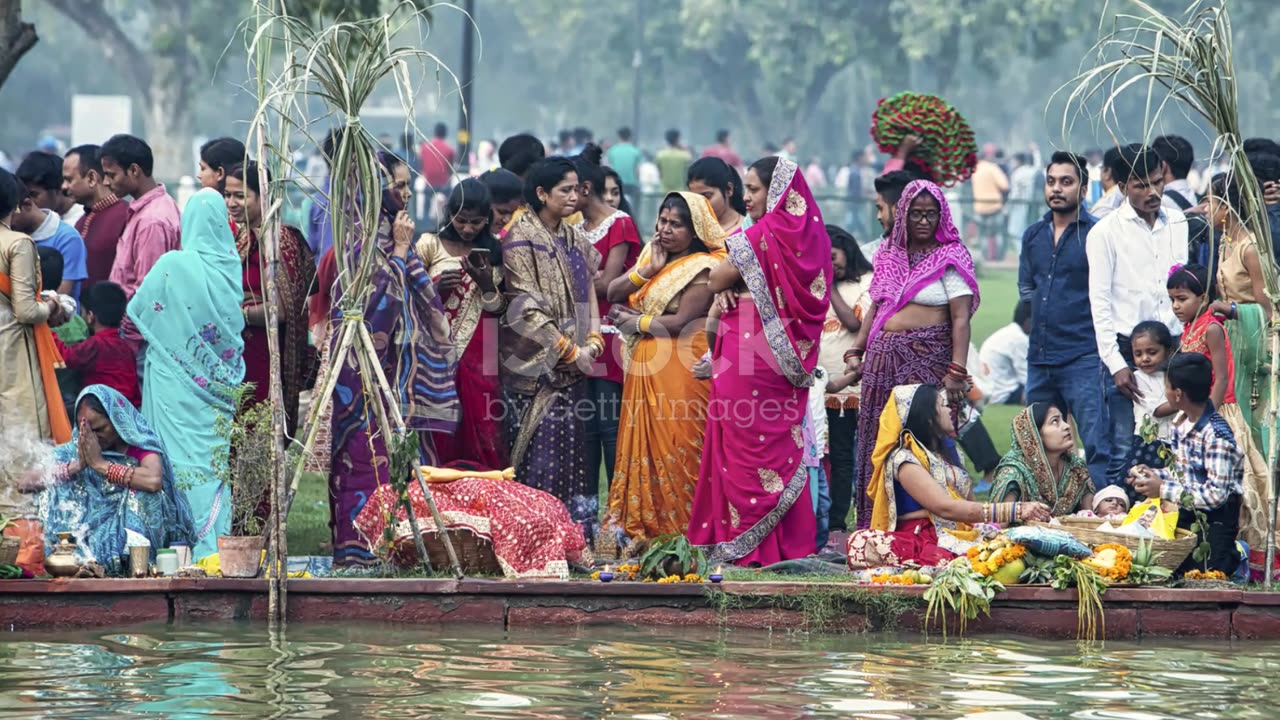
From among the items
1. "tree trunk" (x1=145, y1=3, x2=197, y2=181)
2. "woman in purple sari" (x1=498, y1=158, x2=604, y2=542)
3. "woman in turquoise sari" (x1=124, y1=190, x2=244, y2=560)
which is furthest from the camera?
"tree trunk" (x1=145, y1=3, x2=197, y2=181)

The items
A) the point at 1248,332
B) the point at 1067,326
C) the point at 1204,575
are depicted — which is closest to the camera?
the point at 1204,575

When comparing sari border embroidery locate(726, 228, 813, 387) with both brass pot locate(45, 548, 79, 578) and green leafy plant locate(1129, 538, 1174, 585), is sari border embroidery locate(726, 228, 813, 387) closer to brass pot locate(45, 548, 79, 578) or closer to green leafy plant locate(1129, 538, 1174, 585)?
green leafy plant locate(1129, 538, 1174, 585)

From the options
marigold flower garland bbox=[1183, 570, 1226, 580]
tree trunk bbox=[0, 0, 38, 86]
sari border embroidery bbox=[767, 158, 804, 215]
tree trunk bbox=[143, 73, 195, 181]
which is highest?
tree trunk bbox=[143, 73, 195, 181]

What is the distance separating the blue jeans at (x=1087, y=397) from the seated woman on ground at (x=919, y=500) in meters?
1.56

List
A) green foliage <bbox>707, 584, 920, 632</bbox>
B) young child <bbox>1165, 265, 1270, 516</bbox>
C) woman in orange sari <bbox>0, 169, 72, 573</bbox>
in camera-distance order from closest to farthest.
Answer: green foliage <bbox>707, 584, 920, 632</bbox> → woman in orange sari <bbox>0, 169, 72, 573</bbox> → young child <bbox>1165, 265, 1270, 516</bbox>

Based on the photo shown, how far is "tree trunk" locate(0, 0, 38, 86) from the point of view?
35.0ft

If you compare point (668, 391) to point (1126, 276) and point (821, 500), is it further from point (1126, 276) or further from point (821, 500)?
point (1126, 276)

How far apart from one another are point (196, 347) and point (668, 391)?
2377 mm

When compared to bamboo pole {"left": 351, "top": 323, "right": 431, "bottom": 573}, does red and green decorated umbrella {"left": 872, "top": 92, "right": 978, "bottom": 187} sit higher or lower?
higher

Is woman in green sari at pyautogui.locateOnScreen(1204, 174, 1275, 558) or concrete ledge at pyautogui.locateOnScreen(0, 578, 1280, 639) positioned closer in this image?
concrete ledge at pyautogui.locateOnScreen(0, 578, 1280, 639)

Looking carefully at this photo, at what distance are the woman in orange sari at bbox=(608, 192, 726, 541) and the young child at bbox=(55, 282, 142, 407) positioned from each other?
8.35 ft

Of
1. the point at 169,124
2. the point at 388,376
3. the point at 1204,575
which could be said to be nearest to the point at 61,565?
the point at 388,376

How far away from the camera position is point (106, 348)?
9305 mm

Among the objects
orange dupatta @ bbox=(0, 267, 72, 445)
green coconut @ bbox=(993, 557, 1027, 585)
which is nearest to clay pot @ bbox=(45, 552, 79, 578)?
orange dupatta @ bbox=(0, 267, 72, 445)
